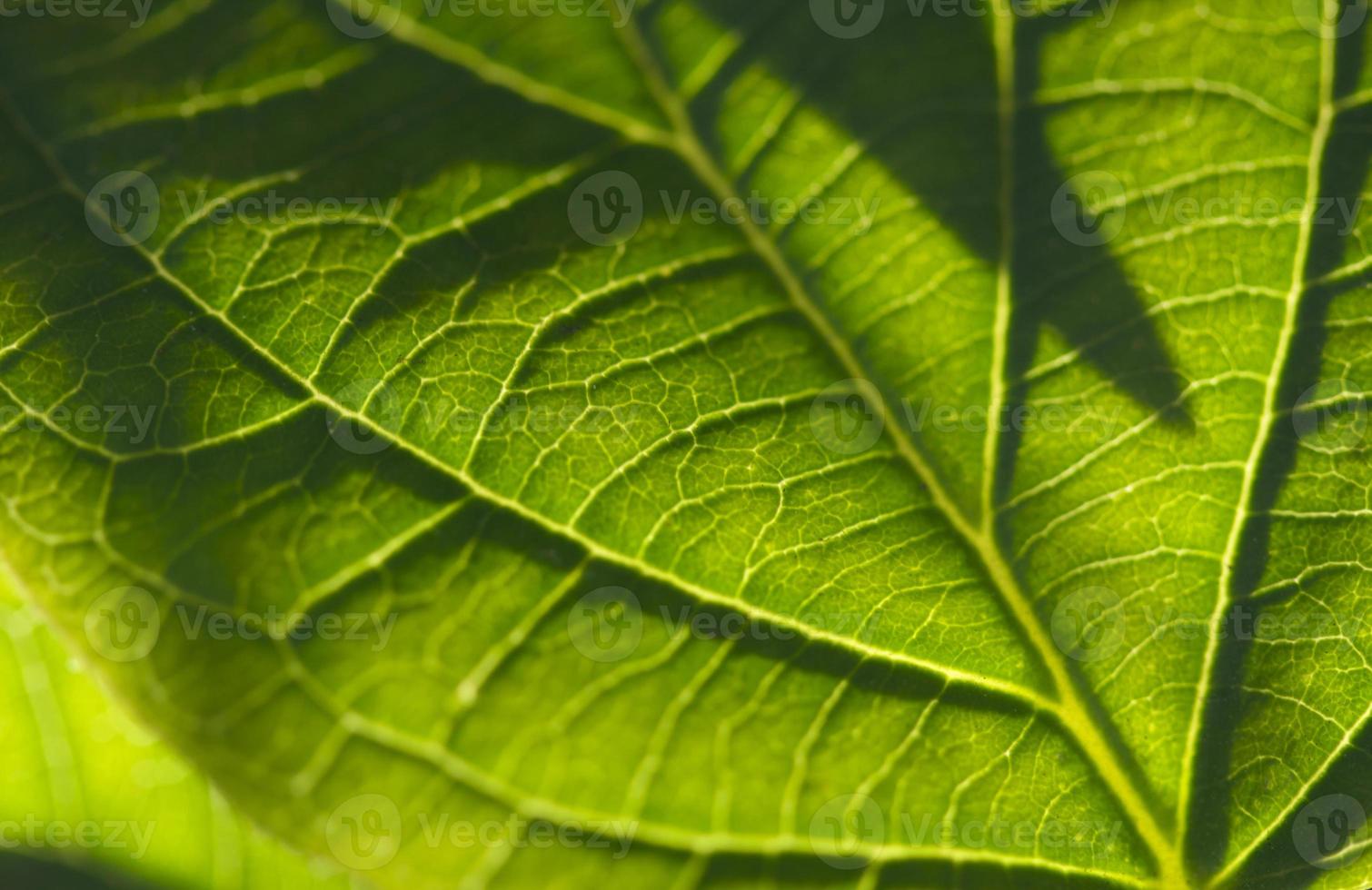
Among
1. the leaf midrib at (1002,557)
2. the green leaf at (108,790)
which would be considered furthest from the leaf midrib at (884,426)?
the green leaf at (108,790)

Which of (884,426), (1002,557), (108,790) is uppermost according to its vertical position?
(884,426)

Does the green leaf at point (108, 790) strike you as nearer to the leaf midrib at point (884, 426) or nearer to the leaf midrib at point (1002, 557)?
the leaf midrib at point (884, 426)

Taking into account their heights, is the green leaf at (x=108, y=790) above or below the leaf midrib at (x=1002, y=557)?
below

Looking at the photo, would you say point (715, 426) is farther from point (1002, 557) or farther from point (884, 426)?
point (1002, 557)

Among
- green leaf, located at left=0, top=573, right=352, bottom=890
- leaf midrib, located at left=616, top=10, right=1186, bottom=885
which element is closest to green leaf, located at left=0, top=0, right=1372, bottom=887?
leaf midrib, located at left=616, top=10, right=1186, bottom=885

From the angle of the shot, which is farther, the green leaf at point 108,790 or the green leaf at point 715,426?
the green leaf at point 108,790

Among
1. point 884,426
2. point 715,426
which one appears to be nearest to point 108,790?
point 715,426
